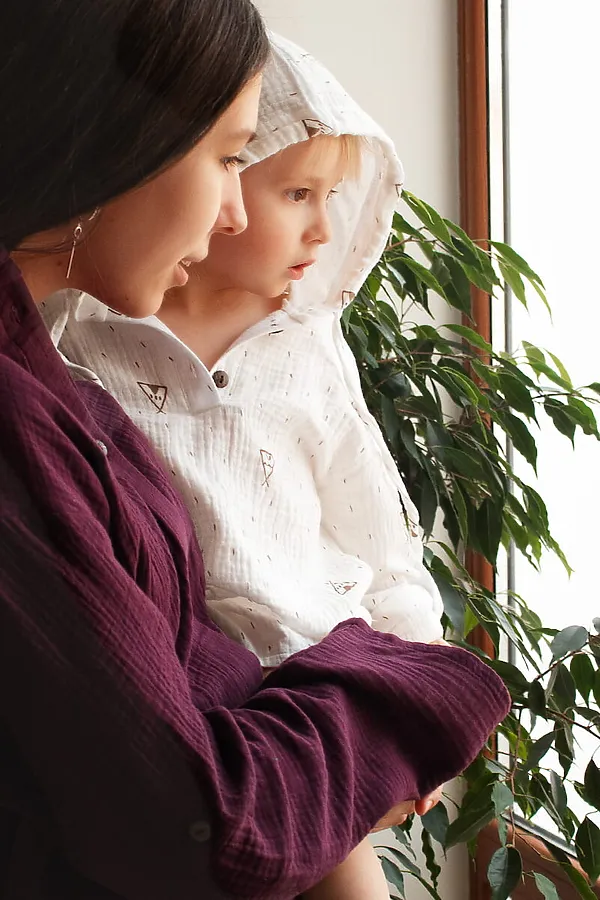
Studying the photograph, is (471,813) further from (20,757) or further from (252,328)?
(20,757)

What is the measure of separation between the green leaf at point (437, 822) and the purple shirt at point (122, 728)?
0.47 meters

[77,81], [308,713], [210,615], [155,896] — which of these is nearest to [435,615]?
[210,615]

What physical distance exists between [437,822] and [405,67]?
1076mm

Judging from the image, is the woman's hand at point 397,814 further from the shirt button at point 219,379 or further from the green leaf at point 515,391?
the green leaf at point 515,391

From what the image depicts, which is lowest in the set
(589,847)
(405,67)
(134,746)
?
(589,847)

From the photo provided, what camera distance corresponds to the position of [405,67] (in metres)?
1.46

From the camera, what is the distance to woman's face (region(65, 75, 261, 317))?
544mm

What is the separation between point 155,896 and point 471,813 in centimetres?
58

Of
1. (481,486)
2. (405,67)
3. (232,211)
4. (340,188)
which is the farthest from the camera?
(405,67)

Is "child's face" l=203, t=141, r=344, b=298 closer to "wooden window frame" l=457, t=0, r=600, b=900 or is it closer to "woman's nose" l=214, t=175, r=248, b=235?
"woman's nose" l=214, t=175, r=248, b=235

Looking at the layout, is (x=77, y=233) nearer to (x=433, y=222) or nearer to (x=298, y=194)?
(x=298, y=194)

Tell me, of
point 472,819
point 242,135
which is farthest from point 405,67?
point 472,819

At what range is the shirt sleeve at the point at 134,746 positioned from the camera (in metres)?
0.41

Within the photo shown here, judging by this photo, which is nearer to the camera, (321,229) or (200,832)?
(200,832)
